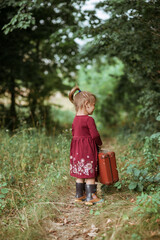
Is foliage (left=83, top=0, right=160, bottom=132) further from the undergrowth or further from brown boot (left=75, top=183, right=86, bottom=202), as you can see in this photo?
brown boot (left=75, top=183, right=86, bottom=202)

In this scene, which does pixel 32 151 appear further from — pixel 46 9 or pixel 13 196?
pixel 46 9

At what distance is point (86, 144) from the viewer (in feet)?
11.4

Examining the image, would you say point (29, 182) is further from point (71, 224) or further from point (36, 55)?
point (36, 55)

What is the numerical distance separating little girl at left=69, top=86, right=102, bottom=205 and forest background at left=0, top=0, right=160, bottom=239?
1.55ft

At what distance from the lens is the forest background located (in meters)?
4.14

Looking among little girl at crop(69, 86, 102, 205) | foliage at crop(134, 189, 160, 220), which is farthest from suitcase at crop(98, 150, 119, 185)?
foliage at crop(134, 189, 160, 220)

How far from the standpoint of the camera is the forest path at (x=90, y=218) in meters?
2.85

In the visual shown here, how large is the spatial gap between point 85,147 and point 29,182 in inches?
55.5

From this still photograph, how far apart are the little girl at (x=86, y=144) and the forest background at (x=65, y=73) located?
473 mm

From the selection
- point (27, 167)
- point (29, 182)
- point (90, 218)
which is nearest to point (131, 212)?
point (90, 218)

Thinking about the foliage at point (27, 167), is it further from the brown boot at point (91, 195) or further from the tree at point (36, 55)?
the tree at point (36, 55)

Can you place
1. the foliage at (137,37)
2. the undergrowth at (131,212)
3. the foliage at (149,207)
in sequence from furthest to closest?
1. the foliage at (137,37)
2. the foliage at (149,207)
3. the undergrowth at (131,212)

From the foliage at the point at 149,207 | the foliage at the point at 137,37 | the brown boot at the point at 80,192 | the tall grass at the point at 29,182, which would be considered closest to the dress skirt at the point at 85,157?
the brown boot at the point at 80,192

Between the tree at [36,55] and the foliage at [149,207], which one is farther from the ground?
the tree at [36,55]
